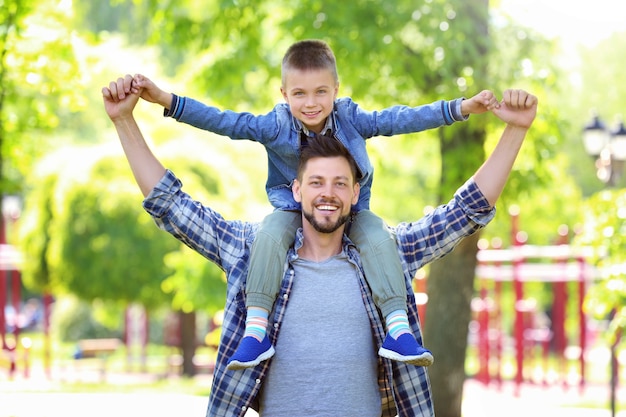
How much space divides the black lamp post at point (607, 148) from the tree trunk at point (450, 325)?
395 centimetres

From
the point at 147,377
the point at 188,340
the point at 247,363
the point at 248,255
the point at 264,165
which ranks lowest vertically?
the point at 147,377

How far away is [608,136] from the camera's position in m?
13.7

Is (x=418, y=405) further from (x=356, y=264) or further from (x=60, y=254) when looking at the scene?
(x=60, y=254)

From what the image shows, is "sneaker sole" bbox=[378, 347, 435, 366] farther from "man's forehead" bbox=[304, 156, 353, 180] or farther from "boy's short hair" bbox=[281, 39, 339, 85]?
"boy's short hair" bbox=[281, 39, 339, 85]

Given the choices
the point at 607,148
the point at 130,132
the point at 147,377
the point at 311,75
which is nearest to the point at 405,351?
the point at 311,75

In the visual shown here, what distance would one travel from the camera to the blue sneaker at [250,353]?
352cm

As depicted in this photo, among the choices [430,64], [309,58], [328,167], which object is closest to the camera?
[328,167]

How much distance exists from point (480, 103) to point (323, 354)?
104cm

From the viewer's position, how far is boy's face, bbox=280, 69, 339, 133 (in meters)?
4.00

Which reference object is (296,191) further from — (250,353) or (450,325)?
(450,325)

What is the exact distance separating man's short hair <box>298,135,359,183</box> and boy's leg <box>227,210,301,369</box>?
0.71 feet

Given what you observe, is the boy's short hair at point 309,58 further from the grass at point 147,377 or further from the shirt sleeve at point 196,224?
the grass at point 147,377

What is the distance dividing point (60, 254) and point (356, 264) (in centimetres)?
1271

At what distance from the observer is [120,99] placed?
12.3 feet
